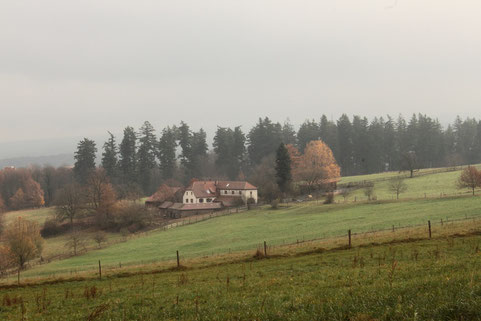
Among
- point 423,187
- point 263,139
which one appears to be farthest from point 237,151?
point 423,187

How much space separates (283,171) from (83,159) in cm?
7141

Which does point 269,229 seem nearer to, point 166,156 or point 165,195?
point 165,195

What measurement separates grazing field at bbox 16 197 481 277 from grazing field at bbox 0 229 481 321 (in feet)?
64.3

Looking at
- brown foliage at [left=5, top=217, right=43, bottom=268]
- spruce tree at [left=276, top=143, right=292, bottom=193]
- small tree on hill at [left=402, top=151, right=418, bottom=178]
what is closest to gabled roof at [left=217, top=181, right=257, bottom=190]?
spruce tree at [left=276, top=143, right=292, bottom=193]

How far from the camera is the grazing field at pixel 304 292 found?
1089cm

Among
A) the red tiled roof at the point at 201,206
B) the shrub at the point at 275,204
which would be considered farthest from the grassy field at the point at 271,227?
the red tiled roof at the point at 201,206

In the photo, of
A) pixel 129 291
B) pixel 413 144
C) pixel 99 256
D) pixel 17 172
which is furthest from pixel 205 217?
pixel 17 172

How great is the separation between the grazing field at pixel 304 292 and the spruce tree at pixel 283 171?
224 feet

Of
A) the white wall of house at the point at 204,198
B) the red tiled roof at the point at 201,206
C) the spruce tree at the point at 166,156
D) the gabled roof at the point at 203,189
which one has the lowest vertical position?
the red tiled roof at the point at 201,206

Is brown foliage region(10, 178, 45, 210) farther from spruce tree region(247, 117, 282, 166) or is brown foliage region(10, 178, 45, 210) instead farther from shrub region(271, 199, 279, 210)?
shrub region(271, 199, 279, 210)

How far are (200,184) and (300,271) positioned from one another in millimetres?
86958

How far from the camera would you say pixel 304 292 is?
15.1 metres

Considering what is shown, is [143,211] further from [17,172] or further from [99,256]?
[17,172]

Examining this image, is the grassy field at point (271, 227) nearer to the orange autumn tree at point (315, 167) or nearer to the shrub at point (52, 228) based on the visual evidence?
the shrub at point (52, 228)
